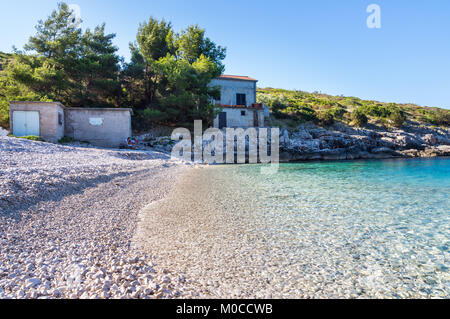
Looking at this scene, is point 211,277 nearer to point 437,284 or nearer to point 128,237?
point 128,237

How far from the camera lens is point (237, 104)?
29.2m

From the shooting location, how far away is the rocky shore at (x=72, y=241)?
7.40ft

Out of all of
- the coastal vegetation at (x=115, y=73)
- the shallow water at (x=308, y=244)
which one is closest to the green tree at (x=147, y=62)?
the coastal vegetation at (x=115, y=73)

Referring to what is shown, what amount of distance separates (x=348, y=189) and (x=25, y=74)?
2535cm

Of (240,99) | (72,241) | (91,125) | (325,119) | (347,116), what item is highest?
(240,99)

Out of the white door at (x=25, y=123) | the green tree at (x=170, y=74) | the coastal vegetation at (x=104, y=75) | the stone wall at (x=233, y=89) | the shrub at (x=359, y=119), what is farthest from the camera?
the shrub at (x=359, y=119)

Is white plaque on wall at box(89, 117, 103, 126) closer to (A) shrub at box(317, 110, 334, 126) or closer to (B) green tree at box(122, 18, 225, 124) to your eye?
(B) green tree at box(122, 18, 225, 124)

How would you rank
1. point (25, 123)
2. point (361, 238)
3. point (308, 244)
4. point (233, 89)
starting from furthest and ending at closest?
1. point (233, 89)
2. point (25, 123)
3. point (361, 238)
4. point (308, 244)

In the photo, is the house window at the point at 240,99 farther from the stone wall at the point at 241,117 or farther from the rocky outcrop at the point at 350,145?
the rocky outcrop at the point at 350,145

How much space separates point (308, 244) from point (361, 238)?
1.04 m

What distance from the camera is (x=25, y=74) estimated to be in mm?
19844

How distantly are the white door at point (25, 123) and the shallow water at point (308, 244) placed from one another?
1451 centimetres

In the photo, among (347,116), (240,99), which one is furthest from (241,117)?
(347,116)

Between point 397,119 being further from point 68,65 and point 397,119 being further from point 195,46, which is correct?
point 68,65
